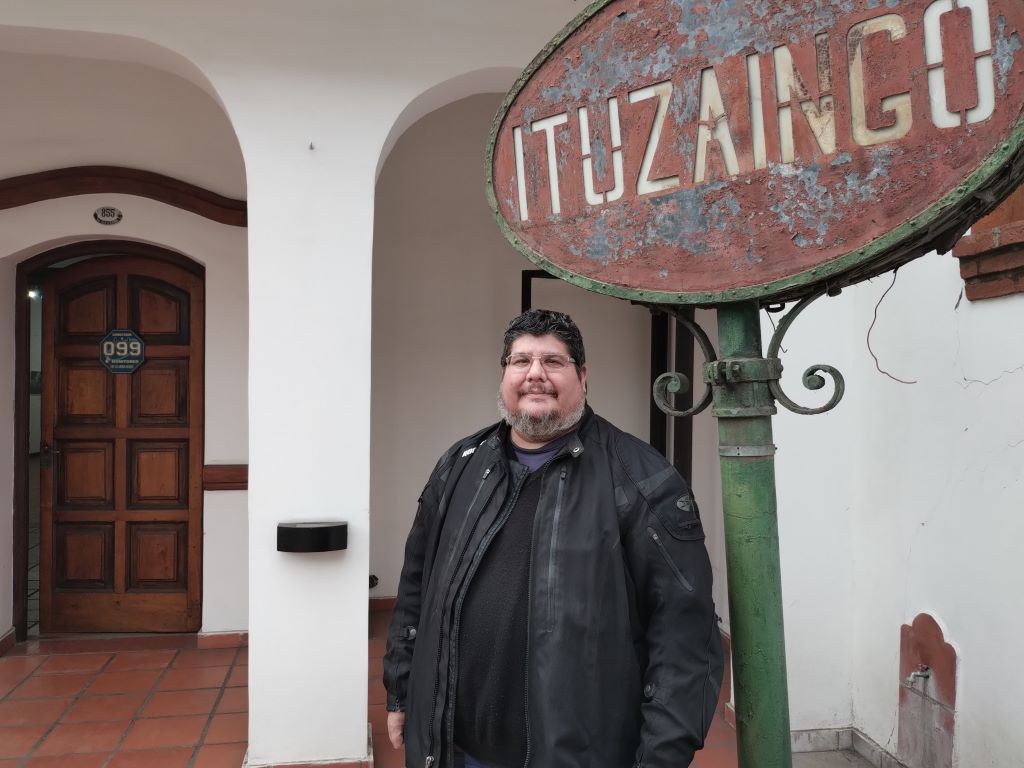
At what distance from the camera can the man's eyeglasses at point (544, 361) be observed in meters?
1.64

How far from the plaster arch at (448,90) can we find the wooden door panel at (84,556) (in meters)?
3.01

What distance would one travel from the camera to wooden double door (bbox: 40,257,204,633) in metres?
4.32

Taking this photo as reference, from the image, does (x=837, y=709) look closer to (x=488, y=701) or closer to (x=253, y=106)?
(x=488, y=701)

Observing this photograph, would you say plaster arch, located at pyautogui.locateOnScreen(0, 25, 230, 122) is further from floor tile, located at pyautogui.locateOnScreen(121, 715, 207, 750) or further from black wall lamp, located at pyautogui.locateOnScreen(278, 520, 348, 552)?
floor tile, located at pyautogui.locateOnScreen(121, 715, 207, 750)

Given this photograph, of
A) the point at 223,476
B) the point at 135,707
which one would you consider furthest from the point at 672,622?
the point at 223,476

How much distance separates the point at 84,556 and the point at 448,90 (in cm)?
357

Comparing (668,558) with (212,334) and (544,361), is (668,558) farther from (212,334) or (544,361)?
(212,334)

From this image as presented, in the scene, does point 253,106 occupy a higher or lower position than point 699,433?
higher

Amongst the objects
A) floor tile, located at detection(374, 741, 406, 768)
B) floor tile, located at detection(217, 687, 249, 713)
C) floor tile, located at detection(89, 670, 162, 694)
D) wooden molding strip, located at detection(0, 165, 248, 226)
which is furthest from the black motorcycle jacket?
wooden molding strip, located at detection(0, 165, 248, 226)

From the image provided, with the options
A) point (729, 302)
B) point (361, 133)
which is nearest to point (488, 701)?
point (729, 302)

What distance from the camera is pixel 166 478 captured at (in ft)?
14.3

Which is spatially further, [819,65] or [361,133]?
[361,133]

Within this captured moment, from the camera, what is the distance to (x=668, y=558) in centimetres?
147

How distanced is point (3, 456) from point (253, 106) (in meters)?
2.78
